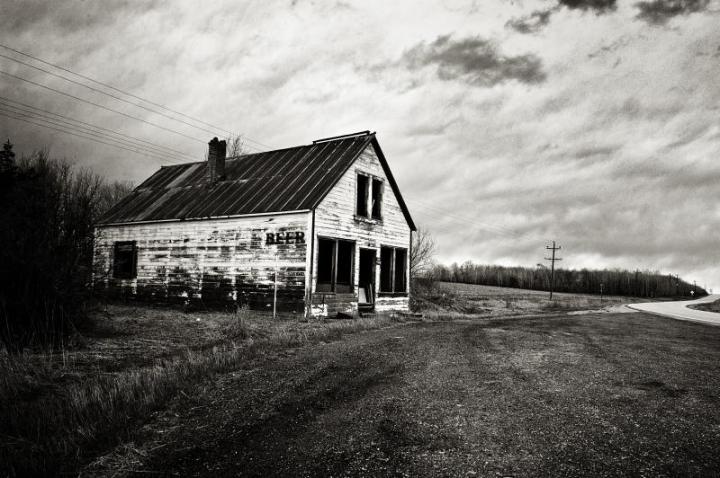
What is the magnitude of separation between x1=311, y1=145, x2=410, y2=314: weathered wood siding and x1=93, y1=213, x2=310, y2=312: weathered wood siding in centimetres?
73

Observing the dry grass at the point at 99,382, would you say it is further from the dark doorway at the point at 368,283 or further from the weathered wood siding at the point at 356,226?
the dark doorway at the point at 368,283

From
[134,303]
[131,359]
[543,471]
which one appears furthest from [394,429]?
[134,303]

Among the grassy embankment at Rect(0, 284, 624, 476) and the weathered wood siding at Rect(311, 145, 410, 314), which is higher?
the weathered wood siding at Rect(311, 145, 410, 314)

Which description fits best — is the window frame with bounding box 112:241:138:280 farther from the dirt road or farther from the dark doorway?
the dirt road

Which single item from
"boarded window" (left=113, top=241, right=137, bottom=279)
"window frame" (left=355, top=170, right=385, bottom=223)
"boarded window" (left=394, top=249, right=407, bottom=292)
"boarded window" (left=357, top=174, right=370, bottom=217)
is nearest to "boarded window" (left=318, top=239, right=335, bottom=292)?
"window frame" (left=355, top=170, right=385, bottom=223)

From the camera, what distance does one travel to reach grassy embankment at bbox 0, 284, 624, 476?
4360 mm

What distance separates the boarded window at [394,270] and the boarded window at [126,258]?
11055 millimetres

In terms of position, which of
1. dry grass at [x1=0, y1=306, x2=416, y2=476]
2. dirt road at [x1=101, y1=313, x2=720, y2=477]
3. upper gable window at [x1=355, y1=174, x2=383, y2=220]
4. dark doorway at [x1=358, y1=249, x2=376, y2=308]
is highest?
upper gable window at [x1=355, y1=174, x2=383, y2=220]

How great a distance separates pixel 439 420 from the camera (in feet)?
15.7

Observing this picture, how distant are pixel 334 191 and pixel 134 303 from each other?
411 inches

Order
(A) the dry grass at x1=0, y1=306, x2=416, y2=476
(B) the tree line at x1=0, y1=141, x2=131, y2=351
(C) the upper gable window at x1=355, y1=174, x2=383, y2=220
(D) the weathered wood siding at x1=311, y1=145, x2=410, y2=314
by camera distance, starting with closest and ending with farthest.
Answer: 1. (A) the dry grass at x1=0, y1=306, x2=416, y2=476
2. (B) the tree line at x1=0, y1=141, x2=131, y2=351
3. (D) the weathered wood siding at x1=311, y1=145, x2=410, y2=314
4. (C) the upper gable window at x1=355, y1=174, x2=383, y2=220

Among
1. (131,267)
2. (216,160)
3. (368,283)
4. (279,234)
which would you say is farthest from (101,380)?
(216,160)

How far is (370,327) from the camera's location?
13953 millimetres

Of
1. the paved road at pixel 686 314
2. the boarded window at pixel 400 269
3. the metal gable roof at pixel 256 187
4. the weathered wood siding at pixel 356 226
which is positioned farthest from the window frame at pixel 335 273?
the paved road at pixel 686 314
